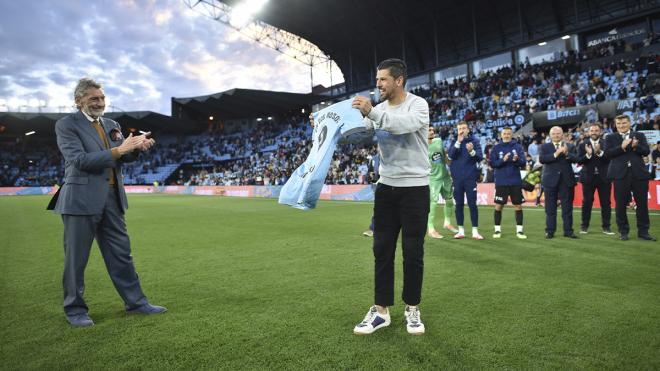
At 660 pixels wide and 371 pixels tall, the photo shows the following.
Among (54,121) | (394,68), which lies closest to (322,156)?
(394,68)

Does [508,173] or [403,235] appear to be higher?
[508,173]

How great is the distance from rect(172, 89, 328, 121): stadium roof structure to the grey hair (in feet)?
134

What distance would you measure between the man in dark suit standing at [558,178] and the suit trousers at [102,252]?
7176 millimetres

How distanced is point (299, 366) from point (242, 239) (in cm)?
606

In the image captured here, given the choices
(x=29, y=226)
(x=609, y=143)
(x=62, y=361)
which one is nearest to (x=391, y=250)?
(x=62, y=361)

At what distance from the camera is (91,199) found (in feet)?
11.4

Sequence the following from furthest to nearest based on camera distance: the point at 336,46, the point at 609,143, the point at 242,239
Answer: the point at 336,46 < the point at 242,239 < the point at 609,143

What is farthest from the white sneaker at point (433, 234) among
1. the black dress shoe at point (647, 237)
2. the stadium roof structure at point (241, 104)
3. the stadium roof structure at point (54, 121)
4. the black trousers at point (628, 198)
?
Result: the stadium roof structure at point (54, 121)

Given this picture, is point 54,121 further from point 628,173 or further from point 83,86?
point 628,173

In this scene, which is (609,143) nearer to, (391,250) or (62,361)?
(391,250)

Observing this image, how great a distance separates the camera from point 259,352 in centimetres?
281

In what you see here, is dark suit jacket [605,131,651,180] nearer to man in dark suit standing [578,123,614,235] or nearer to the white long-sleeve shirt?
man in dark suit standing [578,123,614,235]

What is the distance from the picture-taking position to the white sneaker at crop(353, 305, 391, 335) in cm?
313

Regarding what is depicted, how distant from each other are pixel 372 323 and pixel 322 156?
1440 millimetres
